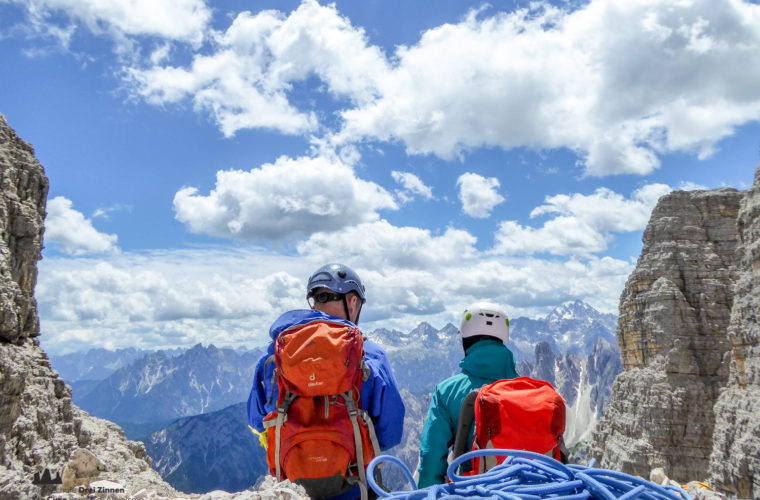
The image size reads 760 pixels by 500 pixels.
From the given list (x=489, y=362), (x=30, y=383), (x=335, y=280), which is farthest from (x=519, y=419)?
(x=30, y=383)

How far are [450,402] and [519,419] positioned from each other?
123 centimetres

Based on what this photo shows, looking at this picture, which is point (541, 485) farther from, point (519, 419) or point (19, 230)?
point (19, 230)

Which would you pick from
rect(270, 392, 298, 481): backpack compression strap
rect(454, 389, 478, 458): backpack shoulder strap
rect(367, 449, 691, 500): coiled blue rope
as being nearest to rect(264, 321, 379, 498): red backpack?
rect(270, 392, 298, 481): backpack compression strap

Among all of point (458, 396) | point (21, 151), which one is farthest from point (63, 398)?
A: point (458, 396)

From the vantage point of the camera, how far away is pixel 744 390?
28000mm

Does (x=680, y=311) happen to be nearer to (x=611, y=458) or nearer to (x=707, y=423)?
(x=707, y=423)

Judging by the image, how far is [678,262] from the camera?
50.2 meters

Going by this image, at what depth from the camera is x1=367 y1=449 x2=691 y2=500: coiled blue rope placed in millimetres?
2561

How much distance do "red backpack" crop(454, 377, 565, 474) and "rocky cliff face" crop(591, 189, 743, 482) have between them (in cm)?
5138

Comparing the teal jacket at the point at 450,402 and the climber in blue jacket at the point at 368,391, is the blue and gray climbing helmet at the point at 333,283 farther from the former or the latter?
the teal jacket at the point at 450,402

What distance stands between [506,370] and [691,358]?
5280 cm

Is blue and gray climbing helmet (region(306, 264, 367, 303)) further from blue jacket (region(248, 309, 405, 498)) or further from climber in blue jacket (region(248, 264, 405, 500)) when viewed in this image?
blue jacket (region(248, 309, 405, 498))

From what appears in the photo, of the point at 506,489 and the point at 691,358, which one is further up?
the point at 506,489

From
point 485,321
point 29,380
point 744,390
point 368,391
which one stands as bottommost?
point 744,390
